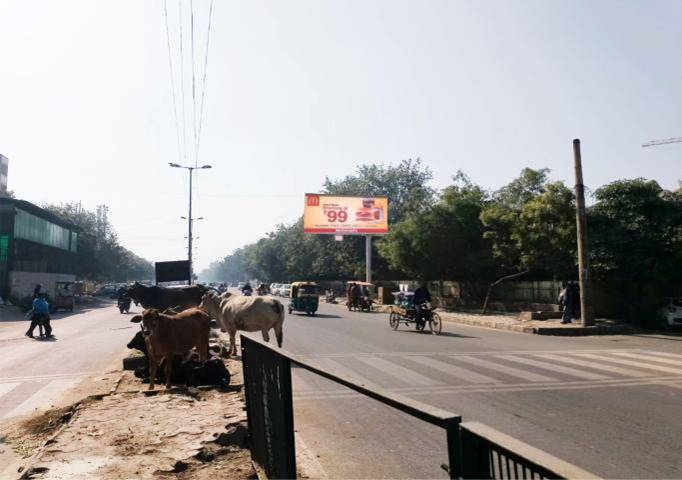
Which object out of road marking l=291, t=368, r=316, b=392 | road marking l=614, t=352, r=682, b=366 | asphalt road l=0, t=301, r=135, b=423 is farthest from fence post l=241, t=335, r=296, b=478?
road marking l=614, t=352, r=682, b=366

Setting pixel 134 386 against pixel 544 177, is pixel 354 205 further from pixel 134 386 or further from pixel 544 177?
pixel 134 386

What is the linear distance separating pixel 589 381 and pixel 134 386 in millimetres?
8207

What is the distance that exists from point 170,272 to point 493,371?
51.7ft

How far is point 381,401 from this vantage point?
259cm

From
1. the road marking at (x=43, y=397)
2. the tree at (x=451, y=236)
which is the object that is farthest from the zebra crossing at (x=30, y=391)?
the tree at (x=451, y=236)

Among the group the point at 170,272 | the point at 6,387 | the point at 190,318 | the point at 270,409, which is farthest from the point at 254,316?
the point at 170,272

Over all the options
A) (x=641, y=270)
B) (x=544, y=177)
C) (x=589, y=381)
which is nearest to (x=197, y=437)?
(x=589, y=381)

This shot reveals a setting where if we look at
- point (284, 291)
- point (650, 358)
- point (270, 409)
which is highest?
point (284, 291)

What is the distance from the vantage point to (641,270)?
2253 centimetres

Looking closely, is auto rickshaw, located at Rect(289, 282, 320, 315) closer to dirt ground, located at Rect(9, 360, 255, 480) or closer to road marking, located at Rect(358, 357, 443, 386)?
road marking, located at Rect(358, 357, 443, 386)

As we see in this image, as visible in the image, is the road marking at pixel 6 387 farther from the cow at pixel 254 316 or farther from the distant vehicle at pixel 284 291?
the distant vehicle at pixel 284 291

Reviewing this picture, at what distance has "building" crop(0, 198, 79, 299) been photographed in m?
46.8

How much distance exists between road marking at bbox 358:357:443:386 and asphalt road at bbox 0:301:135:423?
20.0ft

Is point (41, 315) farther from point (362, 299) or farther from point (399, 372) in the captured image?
point (362, 299)
